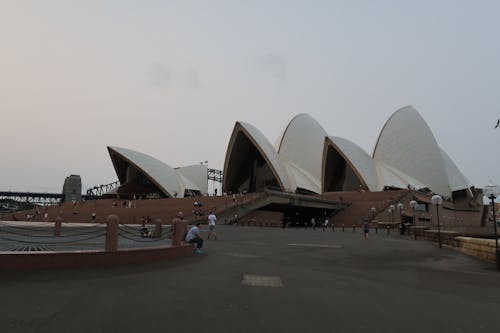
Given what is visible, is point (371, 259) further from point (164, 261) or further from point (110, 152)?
point (110, 152)

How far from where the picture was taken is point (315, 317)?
174 inches

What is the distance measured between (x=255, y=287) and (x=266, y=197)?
28535 millimetres

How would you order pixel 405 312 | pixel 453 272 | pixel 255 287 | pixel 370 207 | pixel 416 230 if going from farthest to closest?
pixel 370 207
pixel 416 230
pixel 453 272
pixel 255 287
pixel 405 312

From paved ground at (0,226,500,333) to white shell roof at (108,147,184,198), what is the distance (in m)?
47.3

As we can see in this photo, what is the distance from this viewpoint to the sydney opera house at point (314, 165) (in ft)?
171

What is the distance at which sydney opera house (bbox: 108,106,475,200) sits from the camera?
52.0m

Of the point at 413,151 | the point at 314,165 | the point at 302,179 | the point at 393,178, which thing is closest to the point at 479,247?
the point at 393,178

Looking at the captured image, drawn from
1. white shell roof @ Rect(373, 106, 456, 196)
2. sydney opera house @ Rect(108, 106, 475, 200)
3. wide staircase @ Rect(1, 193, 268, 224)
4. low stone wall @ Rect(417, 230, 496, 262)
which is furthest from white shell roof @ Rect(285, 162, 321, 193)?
low stone wall @ Rect(417, 230, 496, 262)

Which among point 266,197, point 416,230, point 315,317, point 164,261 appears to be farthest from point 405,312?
point 266,197

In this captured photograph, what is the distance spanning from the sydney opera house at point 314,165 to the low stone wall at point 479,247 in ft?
120

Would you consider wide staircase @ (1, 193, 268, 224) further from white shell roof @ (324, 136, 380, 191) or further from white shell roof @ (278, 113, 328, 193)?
white shell roof @ (278, 113, 328, 193)

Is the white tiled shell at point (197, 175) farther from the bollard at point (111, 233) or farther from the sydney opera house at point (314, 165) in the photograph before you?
the bollard at point (111, 233)

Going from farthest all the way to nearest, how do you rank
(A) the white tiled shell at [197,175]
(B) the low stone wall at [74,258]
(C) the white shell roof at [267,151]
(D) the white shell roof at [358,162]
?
1. (A) the white tiled shell at [197,175]
2. (D) the white shell roof at [358,162]
3. (C) the white shell roof at [267,151]
4. (B) the low stone wall at [74,258]

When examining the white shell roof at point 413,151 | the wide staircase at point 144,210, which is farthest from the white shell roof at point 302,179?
the wide staircase at point 144,210
